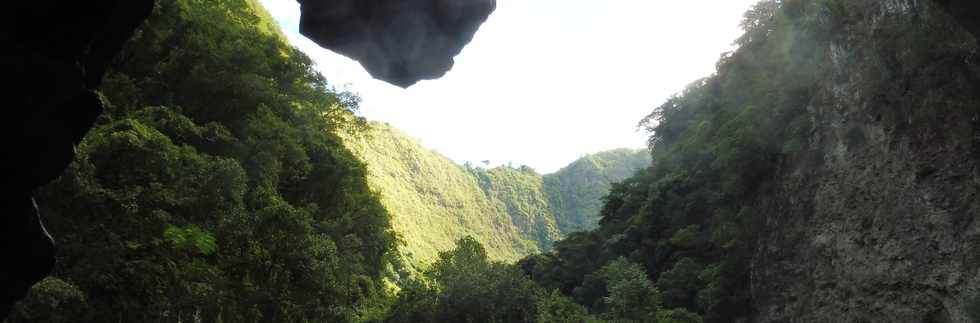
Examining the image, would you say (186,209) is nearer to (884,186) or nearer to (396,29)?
(396,29)

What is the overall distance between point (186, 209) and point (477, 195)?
271ft

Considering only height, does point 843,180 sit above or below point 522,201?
below

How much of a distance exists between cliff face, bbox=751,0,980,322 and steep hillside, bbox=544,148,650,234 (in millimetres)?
88881

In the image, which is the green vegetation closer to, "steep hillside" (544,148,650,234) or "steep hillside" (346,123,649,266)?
"steep hillside" (346,123,649,266)

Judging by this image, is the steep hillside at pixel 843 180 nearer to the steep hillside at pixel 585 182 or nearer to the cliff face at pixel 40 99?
the cliff face at pixel 40 99

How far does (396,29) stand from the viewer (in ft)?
19.5

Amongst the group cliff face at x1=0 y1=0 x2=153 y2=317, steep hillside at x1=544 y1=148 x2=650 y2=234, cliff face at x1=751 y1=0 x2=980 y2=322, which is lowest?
cliff face at x1=751 y1=0 x2=980 y2=322

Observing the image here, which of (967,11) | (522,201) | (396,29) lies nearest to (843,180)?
(967,11)

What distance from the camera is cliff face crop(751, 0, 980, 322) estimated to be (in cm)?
1007

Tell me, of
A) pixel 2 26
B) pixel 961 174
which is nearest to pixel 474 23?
pixel 2 26

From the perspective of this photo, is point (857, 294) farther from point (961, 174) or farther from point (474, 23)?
point (474, 23)

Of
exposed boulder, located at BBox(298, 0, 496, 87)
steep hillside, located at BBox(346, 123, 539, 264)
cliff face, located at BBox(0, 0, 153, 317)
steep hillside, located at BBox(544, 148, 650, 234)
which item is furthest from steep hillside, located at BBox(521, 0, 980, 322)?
steep hillside, located at BBox(544, 148, 650, 234)

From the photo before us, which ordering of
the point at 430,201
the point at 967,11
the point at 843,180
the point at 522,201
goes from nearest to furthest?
the point at 967,11 < the point at 843,180 < the point at 430,201 < the point at 522,201

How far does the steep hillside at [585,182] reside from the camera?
4328 inches
